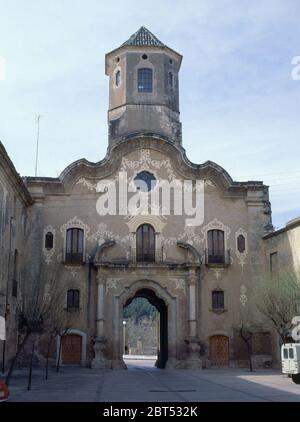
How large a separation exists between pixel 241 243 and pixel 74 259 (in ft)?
33.3

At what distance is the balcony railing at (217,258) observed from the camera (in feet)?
110

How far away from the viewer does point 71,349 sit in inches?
1278

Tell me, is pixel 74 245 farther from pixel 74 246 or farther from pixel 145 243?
pixel 145 243

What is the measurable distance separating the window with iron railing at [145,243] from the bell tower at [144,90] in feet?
20.9

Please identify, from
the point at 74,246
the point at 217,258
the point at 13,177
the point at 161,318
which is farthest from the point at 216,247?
the point at 13,177

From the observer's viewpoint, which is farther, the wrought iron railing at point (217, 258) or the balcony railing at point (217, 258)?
the wrought iron railing at point (217, 258)

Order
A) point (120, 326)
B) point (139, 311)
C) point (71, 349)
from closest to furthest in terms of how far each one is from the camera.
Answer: point (71, 349) → point (120, 326) → point (139, 311)

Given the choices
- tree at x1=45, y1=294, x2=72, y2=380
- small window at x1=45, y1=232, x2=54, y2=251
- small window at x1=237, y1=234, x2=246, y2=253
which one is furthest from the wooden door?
small window at x1=45, y1=232, x2=54, y2=251

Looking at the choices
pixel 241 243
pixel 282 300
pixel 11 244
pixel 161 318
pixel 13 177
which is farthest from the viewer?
pixel 161 318

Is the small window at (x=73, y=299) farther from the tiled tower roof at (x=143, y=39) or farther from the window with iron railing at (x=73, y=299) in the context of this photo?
the tiled tower roof at (x=143, y=39)

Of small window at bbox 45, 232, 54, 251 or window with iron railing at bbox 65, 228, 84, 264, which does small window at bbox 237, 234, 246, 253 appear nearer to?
window with iron railing at bbox 65, 228, 84, 264

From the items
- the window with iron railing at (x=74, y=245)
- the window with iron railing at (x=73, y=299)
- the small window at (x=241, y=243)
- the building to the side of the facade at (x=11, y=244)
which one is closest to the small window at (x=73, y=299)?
the window with iron railing at (x=73, y=299)

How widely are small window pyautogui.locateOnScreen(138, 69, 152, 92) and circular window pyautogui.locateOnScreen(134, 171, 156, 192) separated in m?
6.47
